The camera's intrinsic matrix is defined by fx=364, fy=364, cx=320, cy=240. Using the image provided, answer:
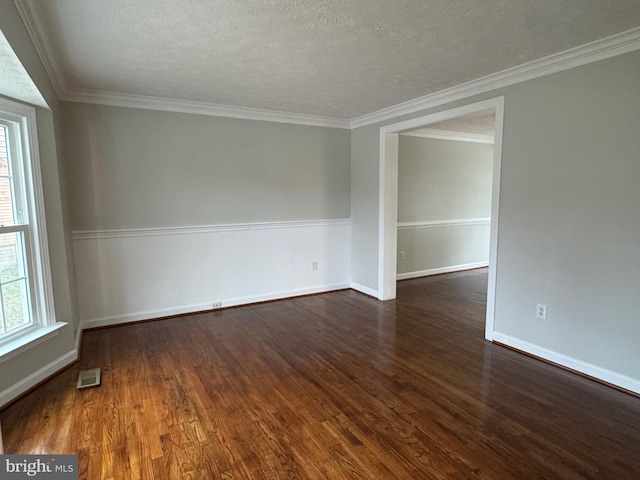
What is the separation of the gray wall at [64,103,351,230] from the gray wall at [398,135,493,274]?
1.14m

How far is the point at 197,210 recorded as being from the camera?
4.14 metres

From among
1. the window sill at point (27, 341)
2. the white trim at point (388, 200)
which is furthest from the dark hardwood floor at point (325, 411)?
the white trim at point (388, 200)

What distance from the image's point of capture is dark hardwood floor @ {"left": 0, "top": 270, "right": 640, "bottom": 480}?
5.99 ft

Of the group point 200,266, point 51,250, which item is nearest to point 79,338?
point 51,250

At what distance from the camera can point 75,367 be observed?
2.89 m

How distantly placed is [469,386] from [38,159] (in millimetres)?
3495

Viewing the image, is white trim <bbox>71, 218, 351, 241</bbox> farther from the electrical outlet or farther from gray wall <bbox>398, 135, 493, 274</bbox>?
the electrical outlet

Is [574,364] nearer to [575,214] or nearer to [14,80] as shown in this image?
[575,214]

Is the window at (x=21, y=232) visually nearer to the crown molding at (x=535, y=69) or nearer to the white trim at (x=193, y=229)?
the white trim at (x=193, y=229)

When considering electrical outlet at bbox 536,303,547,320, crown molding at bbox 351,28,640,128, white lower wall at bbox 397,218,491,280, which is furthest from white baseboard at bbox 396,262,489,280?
electrical outlet at bbox 536,303,547,320

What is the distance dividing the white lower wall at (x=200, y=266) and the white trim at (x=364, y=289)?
0.11 metres

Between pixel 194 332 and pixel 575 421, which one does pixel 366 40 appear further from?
pixel 194 332

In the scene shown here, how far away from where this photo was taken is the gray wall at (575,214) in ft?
7.95

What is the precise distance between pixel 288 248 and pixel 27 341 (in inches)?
112
